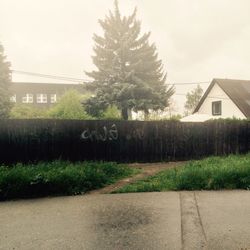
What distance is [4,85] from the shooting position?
104 feet

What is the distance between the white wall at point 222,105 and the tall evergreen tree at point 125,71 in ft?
14.6

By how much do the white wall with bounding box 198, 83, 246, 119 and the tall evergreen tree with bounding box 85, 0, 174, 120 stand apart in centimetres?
444

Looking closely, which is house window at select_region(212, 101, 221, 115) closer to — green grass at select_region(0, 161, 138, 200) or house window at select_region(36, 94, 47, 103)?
green grass at select_region(0, 161, 138, 200)

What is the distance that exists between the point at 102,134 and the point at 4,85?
21606mm

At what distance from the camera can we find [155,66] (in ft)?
90.8

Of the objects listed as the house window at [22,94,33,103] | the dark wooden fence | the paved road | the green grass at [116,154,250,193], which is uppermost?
the house window at [22,94,33,103]

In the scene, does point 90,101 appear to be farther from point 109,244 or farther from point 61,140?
point 109,244

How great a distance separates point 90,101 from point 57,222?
21.6m

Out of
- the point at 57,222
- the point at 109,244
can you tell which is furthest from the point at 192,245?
the point at 57,222

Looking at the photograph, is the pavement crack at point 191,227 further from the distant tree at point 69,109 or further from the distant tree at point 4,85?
the distant tree at point 4,85

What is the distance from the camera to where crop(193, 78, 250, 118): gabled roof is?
2666 centimetres

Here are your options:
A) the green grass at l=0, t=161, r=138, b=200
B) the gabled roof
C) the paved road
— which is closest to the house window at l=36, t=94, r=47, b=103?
the gabled roof

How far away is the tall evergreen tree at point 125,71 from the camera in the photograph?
25812 millimetres

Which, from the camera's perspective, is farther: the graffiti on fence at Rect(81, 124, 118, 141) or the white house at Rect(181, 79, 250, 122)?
the white house at Rect(181, 79, 250, 122)
